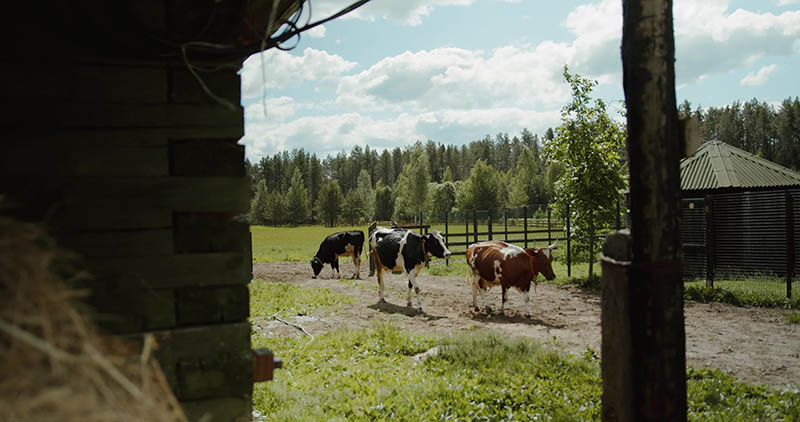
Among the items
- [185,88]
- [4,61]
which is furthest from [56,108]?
[185,88]

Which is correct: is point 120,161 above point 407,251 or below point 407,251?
above

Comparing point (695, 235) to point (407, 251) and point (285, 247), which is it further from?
point (285, 247)

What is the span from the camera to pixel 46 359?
1.32 metres

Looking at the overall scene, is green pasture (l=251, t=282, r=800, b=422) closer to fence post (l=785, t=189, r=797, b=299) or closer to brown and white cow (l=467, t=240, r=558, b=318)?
brown and white cow (l=467, t=240, r=558, b=318)

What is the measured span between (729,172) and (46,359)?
62.7 ft

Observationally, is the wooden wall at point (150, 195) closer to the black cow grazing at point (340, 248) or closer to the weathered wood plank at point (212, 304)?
the weathered wood plank at point (212, 304)

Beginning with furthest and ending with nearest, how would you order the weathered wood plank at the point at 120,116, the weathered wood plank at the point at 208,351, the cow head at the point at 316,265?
the cow head at the point at 316,265, the weathered wood plank at the point at 208,351, the weathered wood plank at the point at 120,116

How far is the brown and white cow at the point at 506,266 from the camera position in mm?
9789

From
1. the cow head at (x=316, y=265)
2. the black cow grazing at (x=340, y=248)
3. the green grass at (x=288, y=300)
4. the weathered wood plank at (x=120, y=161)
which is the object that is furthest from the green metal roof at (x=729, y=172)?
the weathered wood plank at (x=120, y=161)

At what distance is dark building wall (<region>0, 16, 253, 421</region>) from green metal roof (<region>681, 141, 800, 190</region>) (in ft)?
53.6

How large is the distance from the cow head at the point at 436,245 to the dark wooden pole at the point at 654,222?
338 inches

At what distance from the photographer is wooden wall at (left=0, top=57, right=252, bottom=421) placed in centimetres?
221

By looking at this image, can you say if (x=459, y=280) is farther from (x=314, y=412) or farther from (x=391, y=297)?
(x=314, y=412)

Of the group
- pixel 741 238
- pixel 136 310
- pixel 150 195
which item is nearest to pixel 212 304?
pixel 136 310
